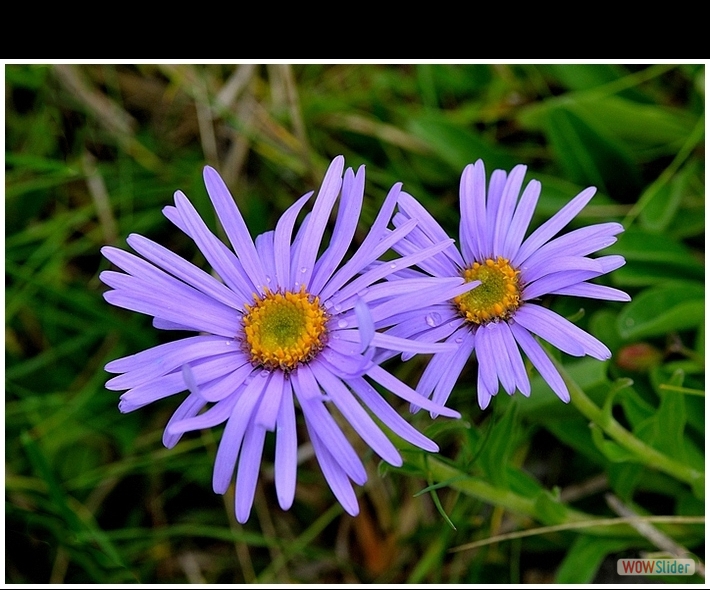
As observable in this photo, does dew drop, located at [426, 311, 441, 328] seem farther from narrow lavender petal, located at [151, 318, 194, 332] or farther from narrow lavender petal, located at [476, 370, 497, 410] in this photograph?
narrow lavender petal, located at [151, 318, 194, 332]

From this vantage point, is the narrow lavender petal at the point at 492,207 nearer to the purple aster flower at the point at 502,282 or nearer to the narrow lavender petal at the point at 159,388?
the purple aster flower at the point at 502,282

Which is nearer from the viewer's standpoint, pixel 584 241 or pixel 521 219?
pixel 584 241

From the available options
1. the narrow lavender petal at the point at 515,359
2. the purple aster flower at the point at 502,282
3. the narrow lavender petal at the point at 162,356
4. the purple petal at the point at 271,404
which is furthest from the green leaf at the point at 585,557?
the narrow lavender petal at the point at 162,356

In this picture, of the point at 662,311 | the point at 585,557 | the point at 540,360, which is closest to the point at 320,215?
the point at 540,360

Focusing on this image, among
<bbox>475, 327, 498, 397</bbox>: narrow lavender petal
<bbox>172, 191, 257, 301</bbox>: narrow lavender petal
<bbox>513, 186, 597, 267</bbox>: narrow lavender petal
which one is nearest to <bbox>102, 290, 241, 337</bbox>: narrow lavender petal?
<bbox>172, 191, 257, 301</bbox>: narrow lavender petal

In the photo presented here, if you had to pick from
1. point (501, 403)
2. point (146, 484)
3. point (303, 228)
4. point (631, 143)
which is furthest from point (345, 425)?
point (631, 143)

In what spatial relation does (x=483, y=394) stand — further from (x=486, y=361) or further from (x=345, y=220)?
(x=345, y=220)
